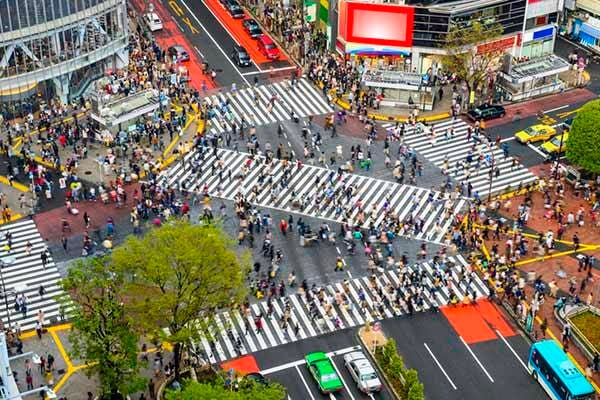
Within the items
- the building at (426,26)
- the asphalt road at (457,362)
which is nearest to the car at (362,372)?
the asphalt road at (457,362)

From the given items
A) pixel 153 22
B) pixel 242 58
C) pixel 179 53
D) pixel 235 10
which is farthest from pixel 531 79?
pixel 153 22

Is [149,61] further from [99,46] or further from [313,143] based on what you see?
[313,143]

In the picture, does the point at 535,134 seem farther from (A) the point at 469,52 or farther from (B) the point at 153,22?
(B) the point at 153,22

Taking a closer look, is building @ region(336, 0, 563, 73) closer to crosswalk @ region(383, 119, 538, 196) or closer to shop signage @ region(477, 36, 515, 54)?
shop signage @ region(477, 36, 515, 54)

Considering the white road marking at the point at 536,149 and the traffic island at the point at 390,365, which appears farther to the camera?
the white road marking at the point at 536,149

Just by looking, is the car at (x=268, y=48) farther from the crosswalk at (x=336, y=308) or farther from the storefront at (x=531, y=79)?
the crosswalk at (x=336, y=308)

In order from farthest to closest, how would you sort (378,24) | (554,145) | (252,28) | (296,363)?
(252,28), (378,24), (554,145), (296,363)
